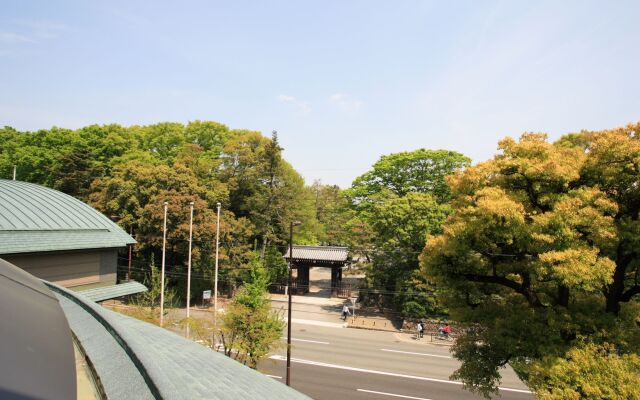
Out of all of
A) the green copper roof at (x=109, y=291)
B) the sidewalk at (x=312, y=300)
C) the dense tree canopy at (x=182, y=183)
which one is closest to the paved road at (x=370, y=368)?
the sidewalk at (x=312, y=300)

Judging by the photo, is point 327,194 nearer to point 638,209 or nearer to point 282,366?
point 282,366

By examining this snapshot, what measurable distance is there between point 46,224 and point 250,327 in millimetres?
9365

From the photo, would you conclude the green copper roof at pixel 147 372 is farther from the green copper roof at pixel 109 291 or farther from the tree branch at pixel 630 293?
the tree branch at pixel 630 293

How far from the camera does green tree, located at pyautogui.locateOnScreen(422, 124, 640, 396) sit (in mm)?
10273

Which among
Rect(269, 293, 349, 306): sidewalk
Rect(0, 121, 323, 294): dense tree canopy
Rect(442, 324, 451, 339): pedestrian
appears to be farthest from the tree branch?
Rect(269, 293, 349, 306): sidewalk

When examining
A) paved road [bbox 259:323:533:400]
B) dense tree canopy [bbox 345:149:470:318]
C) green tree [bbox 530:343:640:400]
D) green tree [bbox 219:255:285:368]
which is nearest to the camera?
green tree [bbox 530:343:640:400]

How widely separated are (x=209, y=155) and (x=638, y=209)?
138 feet

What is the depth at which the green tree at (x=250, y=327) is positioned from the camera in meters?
17.1

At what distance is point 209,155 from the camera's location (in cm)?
4531

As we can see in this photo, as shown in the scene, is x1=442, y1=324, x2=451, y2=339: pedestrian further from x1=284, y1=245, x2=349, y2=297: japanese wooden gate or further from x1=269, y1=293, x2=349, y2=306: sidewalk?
x1=284, y1=245, x2=349, y2=297: japanese wooden gate

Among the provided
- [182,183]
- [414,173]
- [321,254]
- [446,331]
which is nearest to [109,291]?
[182,183]

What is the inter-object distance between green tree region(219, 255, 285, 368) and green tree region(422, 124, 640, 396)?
860 centimetres

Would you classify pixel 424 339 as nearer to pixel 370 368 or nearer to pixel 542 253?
pixel 370 368

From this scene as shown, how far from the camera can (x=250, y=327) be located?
17219 millimetres
